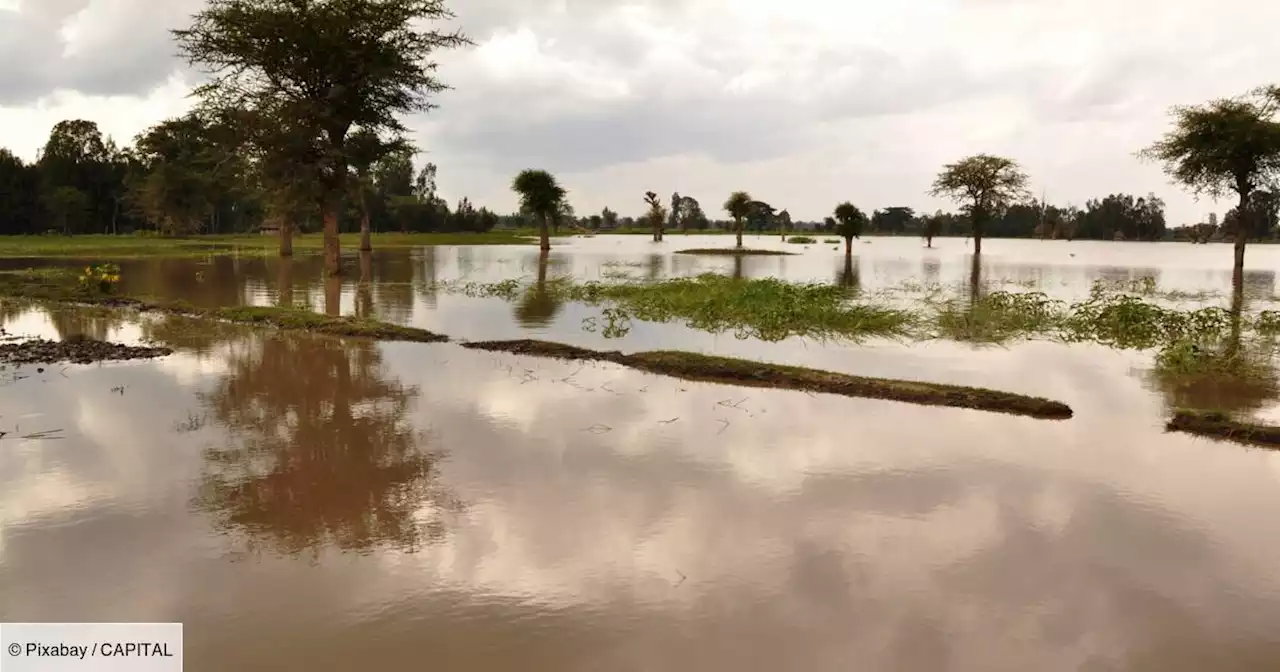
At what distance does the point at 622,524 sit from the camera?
7.33 m

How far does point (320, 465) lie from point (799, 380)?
824 centimetres

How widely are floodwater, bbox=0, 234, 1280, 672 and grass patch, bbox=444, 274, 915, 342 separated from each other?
605 centimetres

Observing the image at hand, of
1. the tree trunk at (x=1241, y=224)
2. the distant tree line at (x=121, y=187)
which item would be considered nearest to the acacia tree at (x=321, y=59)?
the distant tree line at (x=121, y=187)

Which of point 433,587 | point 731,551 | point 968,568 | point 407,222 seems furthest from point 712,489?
point 407,222

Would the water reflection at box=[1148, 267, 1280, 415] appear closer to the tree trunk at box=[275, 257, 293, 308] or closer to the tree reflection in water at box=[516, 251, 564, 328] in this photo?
the tree reflection in water at box=[516, 251, 564, 328]

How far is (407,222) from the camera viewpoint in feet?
384

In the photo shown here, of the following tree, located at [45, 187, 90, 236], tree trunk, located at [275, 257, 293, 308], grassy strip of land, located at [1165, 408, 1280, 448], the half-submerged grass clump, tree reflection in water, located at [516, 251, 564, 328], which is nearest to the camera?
grassy strip of land, located at [1165, 408, 1280, 448]

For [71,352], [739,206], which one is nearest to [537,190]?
[739,206]

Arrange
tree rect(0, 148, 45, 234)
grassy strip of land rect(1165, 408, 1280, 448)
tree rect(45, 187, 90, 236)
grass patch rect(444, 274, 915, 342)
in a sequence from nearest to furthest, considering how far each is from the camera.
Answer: grassy strip of land rect(1165, 408, 1280, 448)
grass patch rect(444, 274, 915, 342)
tree rect(45, 187, 90, 236)
tree rect(0, 148, 45, 234)

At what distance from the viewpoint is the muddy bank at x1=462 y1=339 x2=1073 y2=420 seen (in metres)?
12.0

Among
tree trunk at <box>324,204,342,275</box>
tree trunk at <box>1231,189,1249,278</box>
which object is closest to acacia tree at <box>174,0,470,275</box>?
tree trunk at <box>324,204,342,275</box>

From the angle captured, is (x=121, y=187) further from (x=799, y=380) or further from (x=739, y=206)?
(x=799, y=380)

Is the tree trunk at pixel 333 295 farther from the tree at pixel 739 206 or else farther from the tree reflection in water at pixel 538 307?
the tree at pixel 739 206

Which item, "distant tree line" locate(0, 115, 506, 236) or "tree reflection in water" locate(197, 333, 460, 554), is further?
"distant tree line" locate(0, 115, 506, 236)
